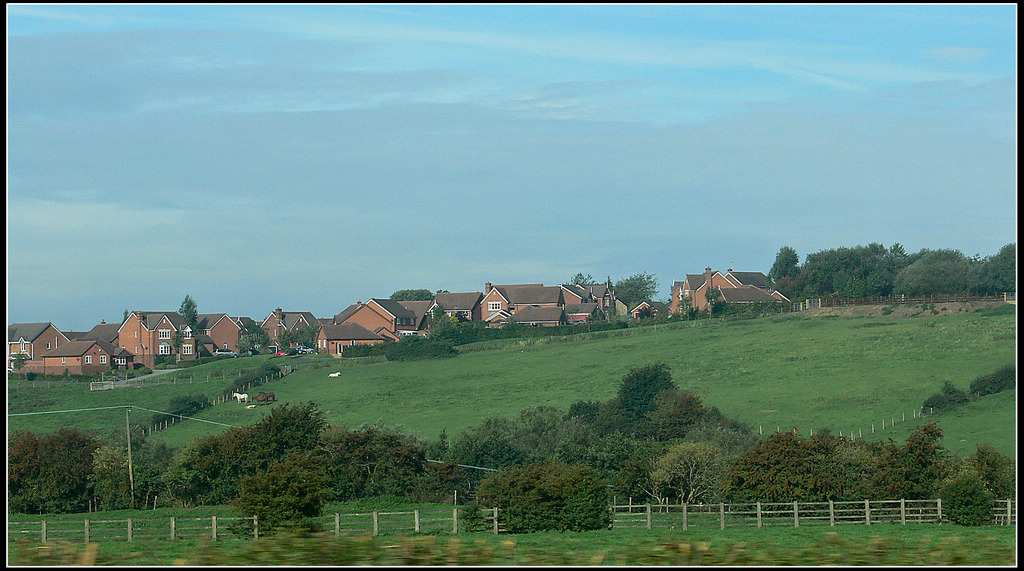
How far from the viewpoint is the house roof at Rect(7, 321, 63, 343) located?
10225 centimetres

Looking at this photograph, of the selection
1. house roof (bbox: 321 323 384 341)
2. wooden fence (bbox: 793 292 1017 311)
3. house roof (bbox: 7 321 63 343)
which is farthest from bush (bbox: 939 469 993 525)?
house roof (bbox: 7 321 63 343)

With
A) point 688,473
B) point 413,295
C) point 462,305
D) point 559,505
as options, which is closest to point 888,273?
point 462,305

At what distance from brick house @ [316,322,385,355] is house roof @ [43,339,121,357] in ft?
70.3

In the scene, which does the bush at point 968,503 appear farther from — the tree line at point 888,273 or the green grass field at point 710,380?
the tree line at point 888,273

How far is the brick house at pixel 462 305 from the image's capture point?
12731cm

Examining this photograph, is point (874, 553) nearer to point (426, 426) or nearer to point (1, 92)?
point (1, 92)

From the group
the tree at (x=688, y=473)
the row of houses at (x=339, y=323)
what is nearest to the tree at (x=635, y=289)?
the row of houses at (x=339, y=323)

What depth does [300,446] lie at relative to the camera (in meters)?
45.4

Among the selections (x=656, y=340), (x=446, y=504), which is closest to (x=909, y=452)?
(x=446, y=504)

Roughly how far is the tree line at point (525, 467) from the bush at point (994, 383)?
0.94 feet

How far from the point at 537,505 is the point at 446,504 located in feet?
47.5

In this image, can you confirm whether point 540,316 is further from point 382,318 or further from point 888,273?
point 888,273

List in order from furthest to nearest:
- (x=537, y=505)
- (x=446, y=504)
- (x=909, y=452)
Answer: (x=446, y=504), (x=909, y=452), (x=537, y=505)

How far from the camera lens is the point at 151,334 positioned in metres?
110
